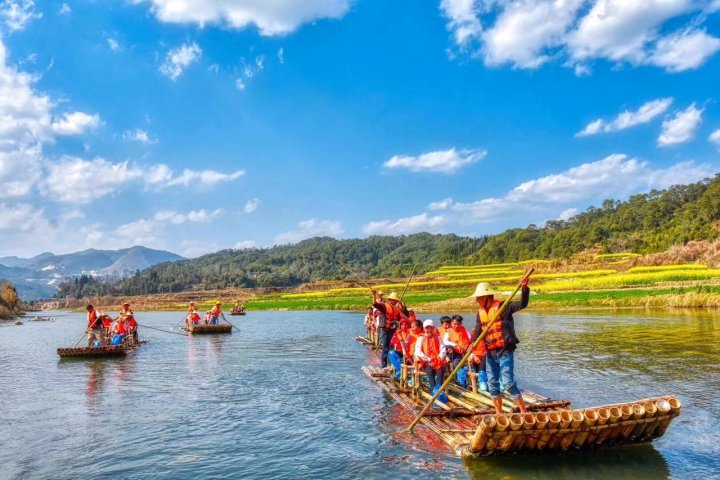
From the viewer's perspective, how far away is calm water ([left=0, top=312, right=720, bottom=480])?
1066cm

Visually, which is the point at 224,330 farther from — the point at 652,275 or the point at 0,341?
the point at 652,275

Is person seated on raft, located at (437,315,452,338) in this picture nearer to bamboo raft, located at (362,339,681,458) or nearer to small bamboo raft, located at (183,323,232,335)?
bamboo raft, located at (362,339,681,458)

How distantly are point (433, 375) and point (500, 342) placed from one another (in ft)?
12.3

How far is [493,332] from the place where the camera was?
11820 millimetres

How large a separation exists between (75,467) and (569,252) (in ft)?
410

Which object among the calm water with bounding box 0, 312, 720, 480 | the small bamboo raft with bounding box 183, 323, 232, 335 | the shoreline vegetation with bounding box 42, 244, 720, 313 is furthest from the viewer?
the shoreline vegetation with bounding box 42, 244, 720, 313

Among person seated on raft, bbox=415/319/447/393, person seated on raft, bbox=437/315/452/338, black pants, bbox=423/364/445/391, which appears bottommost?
black pants, bbox=423/364/445/391

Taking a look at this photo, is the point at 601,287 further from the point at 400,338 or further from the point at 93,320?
the point at 93,320

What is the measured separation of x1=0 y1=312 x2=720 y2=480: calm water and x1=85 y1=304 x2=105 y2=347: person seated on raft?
1719 millimetres

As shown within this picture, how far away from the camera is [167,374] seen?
23.2 metres

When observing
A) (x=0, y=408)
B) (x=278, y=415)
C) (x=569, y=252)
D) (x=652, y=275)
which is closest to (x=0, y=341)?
(x=0, y=408)

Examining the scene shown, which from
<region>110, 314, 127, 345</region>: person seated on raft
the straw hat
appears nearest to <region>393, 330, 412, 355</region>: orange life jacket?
the straw hat

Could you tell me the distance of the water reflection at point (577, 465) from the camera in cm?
980

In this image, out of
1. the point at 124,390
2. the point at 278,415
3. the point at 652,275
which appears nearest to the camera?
the point at 278,415
